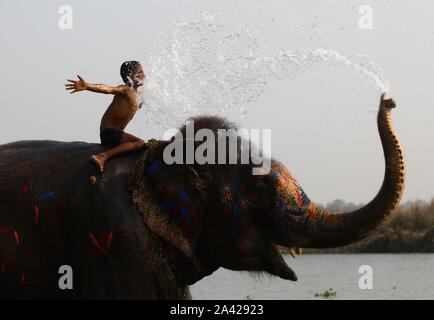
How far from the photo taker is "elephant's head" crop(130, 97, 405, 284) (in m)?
7.63

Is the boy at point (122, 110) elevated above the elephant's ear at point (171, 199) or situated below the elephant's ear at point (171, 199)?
above

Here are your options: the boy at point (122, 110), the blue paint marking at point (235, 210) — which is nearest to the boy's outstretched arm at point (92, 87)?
the boy at point (122, 110)

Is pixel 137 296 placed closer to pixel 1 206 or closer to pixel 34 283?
pixel 34 283

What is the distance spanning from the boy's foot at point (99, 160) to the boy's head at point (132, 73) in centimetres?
68

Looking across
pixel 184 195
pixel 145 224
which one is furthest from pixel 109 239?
pixel 184 195

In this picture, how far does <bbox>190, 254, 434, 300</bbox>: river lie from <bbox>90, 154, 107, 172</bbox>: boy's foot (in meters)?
7.58

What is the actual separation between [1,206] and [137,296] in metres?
1.33

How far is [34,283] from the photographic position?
764cm

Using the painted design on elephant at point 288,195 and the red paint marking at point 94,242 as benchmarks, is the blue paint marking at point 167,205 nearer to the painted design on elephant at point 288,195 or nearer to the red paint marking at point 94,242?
the red paint marking at point 94,242

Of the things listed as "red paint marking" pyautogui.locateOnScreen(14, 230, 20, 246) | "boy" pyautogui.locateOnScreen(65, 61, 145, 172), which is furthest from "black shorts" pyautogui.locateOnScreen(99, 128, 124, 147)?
"red paint marking" pyautogui.locateOnScreen(14, 230, 20, 246)

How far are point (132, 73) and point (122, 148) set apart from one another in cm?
62

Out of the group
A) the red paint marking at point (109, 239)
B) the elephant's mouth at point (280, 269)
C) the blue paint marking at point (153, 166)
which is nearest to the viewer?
the red paint marking at point (109, 239)

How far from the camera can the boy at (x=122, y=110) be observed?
7.89 metres
